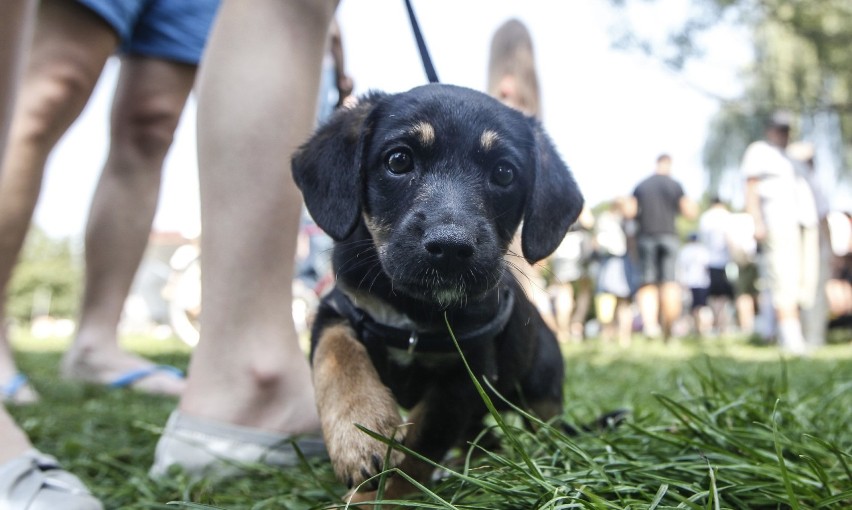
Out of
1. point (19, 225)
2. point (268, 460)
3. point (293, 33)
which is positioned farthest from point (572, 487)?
point (19, 225)

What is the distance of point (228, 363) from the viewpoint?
2.17 meters

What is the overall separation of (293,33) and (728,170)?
2502 centimetres

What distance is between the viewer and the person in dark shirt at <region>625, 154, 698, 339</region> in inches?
435

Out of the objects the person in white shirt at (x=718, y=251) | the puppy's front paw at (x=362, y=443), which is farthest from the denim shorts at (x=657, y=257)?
the puppy's front paw at (x=362, y=443)

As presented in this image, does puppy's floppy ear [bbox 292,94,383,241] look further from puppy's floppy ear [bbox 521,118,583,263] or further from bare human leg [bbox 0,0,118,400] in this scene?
bare human leg [bbox 0,0,118,400]

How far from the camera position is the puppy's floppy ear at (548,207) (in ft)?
6.17

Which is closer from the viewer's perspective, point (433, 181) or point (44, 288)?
point (433, 181)

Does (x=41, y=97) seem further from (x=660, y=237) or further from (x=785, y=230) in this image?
(x=660, y=237)

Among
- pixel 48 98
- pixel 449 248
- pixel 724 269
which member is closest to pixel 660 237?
pixel 724 269

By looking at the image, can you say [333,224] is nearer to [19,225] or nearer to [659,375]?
[19,225]

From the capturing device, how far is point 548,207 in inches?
75.4

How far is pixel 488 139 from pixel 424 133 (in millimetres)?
168

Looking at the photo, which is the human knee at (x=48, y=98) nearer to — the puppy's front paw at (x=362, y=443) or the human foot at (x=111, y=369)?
the human foot at (x=111, y=369)

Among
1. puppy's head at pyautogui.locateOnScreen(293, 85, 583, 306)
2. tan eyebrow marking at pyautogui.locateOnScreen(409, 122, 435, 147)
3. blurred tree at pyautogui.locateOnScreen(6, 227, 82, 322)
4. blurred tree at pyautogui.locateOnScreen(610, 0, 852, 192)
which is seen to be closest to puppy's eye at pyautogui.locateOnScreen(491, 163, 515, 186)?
puppy's head at pyautogui.locateOnScreen(293, 85, 583, 306)
